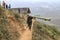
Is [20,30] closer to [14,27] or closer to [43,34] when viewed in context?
[14,27]

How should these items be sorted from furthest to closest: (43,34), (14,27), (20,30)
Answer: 1. (43,34)
2. (20,30)
3. (14,27)

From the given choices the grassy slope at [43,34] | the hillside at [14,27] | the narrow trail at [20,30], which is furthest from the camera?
the grassy slope at [43,34]

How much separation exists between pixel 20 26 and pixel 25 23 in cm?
61

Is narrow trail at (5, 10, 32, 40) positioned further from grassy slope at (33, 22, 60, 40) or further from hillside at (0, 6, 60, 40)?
grassy slope at (33, 22, 60, 40)

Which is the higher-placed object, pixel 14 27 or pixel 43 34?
pixel 14 27

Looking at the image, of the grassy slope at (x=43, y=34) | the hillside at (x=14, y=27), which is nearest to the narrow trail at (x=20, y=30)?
the hillside at (x=14, y=27)

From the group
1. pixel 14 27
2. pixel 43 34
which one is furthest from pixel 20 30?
pixel 43 34

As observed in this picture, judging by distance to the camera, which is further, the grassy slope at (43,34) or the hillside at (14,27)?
the grassy slope at (43,34)

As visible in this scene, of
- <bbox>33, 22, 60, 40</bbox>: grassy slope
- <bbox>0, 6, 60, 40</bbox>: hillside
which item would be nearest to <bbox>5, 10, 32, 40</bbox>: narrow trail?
<bbox>0, 6, 60, 40</bbox>: hillside

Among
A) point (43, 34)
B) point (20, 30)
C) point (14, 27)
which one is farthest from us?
point (43, 34)

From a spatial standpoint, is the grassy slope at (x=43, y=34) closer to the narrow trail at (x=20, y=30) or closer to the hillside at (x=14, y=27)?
the hillside at (x=14, y=27)

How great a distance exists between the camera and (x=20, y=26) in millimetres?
19422

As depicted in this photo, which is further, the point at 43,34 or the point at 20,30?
the point at 43,34

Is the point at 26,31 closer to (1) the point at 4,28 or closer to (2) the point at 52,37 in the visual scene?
(1) the point at 4,28
